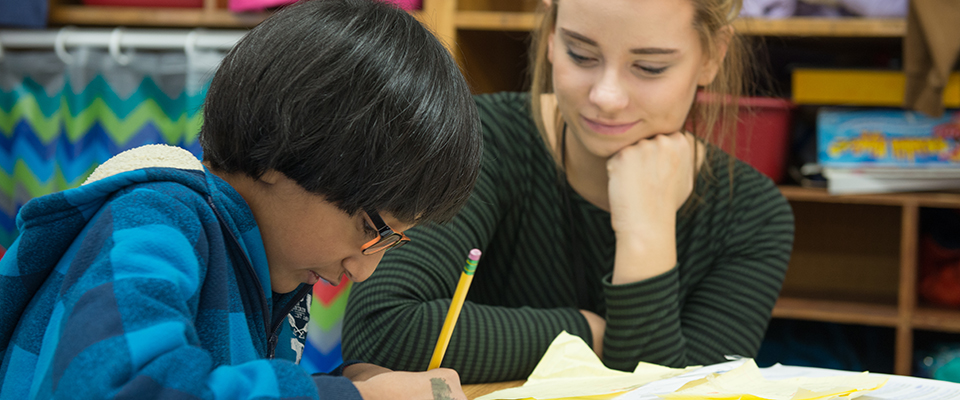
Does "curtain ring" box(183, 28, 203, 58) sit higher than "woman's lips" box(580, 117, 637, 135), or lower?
lower

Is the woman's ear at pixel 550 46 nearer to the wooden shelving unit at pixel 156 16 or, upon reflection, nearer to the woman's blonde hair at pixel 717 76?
the woman's blonde hair at pixel 717 76

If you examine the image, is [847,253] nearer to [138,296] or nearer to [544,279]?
[544,279]

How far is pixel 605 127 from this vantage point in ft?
2.92

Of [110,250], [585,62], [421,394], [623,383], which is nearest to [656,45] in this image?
[585,62]

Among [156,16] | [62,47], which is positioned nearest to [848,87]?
[156,16]

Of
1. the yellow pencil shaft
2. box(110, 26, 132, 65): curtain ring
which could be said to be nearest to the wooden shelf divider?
the yellow pencil shaft

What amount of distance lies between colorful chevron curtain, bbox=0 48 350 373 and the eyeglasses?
40.2 inches

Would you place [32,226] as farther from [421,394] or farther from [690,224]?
[690,224]

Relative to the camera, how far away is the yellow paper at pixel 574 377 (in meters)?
0.60

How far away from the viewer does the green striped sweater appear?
0.75m

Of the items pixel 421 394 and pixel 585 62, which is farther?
pixel 585 62

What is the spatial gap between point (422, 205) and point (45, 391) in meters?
0.26

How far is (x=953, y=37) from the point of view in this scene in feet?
4.34

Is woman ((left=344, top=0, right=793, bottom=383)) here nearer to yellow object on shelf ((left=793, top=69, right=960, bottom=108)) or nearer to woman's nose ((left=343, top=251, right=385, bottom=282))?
woman's nose ((left=343, top=251, right=385, bottom=282))
